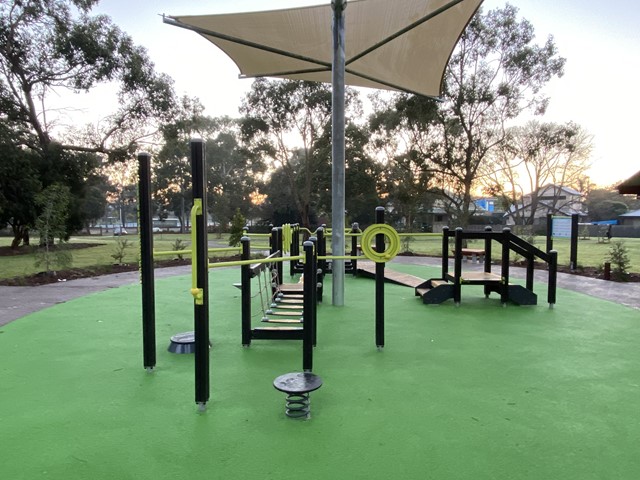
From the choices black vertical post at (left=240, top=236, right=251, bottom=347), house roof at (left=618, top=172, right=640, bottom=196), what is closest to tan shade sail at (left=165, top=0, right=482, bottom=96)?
house roof at (left=618, top=172, right=640, bottom=196)

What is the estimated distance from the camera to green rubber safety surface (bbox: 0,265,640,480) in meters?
2.32

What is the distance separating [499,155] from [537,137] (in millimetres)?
4086

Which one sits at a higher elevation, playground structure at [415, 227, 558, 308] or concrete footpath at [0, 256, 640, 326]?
playground structure at [415, 227, 558, 308]

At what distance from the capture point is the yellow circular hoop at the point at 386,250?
4195 mm

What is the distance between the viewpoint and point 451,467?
2268 millimetres

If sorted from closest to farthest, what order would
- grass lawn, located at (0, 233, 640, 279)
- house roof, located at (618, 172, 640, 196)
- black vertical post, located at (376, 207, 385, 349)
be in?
1. black vertical post, located at (376, 207, 385, 349)
2. house roof, located at (618, 172, 640, 196)
3. grass lawn, located at (0, 233, 640, 279)

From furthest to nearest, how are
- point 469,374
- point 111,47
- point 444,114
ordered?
point 444,114 < point 111,47 < point 469,374

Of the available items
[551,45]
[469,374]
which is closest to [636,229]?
[551,45]

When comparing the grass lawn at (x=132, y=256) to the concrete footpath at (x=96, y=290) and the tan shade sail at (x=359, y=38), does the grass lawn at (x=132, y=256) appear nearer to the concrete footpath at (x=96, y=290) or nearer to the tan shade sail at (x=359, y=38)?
the concrete footpath at (x=96, y=290)

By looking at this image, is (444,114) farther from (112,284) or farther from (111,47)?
(112,284)

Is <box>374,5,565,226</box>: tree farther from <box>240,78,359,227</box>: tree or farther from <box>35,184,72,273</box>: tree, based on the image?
<box>35,184,72,273</box>: tree

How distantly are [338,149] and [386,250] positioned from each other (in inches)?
113

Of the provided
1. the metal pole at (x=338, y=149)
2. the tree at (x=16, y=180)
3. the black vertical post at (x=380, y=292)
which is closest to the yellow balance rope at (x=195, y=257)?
the black vertical post at (x=380, y=292)

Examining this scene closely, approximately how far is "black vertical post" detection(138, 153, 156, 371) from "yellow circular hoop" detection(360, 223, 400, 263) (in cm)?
195
